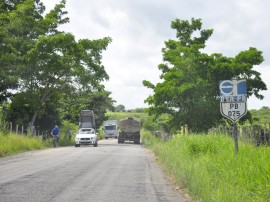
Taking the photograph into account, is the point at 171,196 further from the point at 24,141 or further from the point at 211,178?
the point at 24,141

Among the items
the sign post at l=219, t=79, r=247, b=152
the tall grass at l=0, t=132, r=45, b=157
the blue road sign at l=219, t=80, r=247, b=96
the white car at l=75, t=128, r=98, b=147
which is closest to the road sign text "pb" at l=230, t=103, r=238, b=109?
the sign post at l=219, t=79, r=247, b=152

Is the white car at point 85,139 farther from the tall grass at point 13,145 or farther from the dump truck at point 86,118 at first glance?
the dump truck at point 86,118

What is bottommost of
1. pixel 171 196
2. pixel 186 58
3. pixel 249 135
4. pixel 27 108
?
pixel 171 196

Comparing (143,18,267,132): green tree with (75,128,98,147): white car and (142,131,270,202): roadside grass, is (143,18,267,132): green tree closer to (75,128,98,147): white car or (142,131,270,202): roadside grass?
(75,128,98,147): white car

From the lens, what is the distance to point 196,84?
2989 centimetres

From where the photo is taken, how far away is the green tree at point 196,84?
29.7 metres

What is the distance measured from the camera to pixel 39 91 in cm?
4003

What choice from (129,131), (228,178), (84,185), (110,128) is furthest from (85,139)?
(110,128)

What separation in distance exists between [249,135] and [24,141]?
1552 centimetres

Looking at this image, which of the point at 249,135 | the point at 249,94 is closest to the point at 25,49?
the point at 249,94

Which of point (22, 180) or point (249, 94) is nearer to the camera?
point (22, 180)

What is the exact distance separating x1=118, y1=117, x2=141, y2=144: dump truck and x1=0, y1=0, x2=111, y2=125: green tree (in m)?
10.6

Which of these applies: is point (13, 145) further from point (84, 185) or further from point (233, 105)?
point (233, 105)

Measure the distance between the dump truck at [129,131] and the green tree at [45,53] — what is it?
10.6 meters
